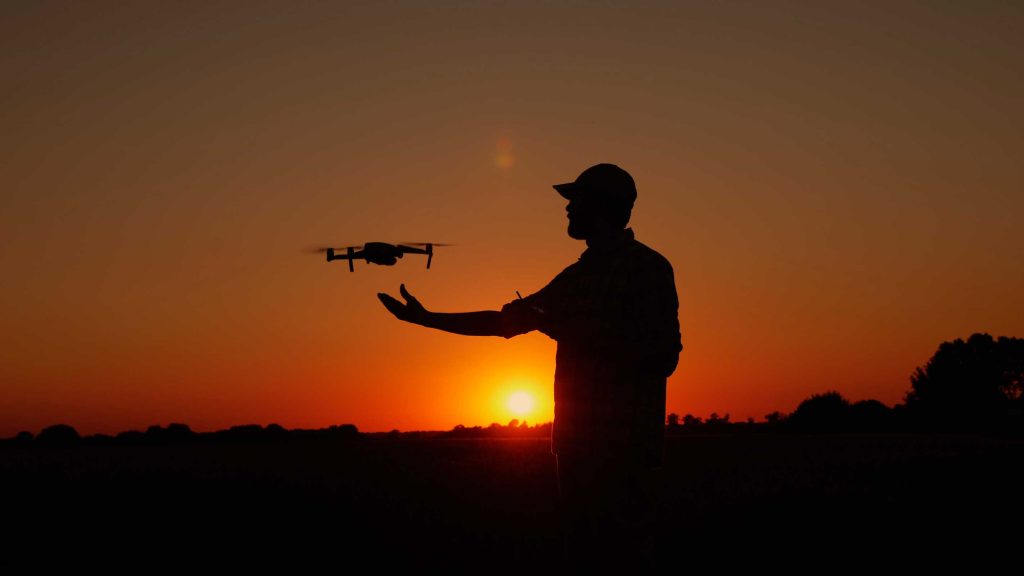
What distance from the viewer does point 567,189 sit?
7.29 meters

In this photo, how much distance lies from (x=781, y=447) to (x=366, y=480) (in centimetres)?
1508

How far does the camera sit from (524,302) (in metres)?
7.18

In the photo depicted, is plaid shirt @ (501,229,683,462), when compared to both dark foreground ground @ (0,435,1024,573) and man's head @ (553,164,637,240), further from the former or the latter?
dark foreground ground @ (0,435,1024,573)

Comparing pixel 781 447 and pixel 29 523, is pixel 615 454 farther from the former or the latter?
pixel 781 447

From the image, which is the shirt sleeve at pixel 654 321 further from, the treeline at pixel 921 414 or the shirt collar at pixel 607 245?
the treeline at pixel 921 414

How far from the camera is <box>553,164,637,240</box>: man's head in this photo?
7.17 m

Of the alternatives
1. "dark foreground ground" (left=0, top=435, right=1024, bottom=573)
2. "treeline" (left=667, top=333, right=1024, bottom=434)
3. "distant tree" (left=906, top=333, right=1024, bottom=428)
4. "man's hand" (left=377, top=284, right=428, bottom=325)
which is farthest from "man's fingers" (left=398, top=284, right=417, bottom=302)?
"distant tree" (left=906, top=333, right=1024, bottom=428)

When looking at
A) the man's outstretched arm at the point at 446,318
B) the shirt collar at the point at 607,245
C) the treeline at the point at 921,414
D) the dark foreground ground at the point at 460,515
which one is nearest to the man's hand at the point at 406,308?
the man's outstretched arm at the point at 446,318

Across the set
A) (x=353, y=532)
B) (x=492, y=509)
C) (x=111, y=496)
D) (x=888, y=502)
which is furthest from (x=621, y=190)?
(x=111, y=496)

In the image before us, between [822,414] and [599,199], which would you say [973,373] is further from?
[599,199]

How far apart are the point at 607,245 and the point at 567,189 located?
427 millimetres

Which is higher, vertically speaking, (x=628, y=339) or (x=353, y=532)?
(x=628, y=339)

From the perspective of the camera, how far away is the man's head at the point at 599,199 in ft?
23.5

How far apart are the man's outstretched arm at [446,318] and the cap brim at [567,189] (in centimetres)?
84
